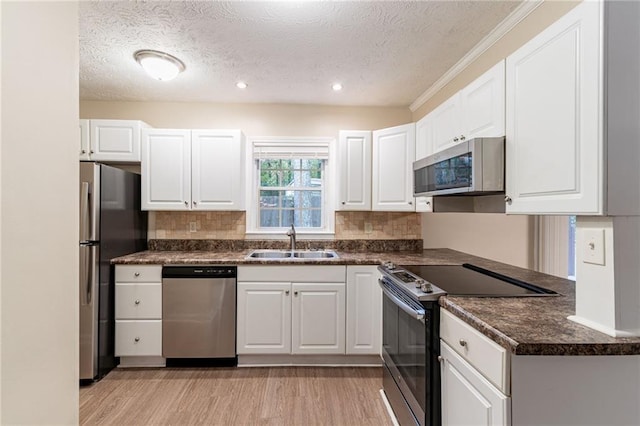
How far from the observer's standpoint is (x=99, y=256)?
2.45m

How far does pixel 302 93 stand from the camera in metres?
2.99

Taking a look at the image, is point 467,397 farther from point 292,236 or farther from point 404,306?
point 292,236

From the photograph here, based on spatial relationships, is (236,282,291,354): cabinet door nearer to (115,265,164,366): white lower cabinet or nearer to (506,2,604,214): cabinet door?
(115,265,164,366): white lower cabinet

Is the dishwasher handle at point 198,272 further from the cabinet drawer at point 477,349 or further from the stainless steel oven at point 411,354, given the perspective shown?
the cabinet drawer at point 477,349

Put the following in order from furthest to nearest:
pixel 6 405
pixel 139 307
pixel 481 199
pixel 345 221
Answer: pixel 345 221 → pixel 139 307 → pixel 481 199 → pixel 6 405

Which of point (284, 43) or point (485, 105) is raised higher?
point (284, 43)

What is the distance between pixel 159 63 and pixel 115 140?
1008 mm

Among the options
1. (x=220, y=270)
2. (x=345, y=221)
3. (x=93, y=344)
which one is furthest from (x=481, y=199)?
(x=93, y=344)

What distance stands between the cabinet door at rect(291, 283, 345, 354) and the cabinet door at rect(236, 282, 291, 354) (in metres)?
0.07

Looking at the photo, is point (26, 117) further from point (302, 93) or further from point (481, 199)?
point (302, 93)

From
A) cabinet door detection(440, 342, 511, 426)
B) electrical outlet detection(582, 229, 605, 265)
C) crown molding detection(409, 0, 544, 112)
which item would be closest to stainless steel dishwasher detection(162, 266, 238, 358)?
cabinet door detection(440, 342, 511, 426)

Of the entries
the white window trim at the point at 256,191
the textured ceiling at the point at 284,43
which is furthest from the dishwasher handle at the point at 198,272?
the textured ceiling at the point at 284,43

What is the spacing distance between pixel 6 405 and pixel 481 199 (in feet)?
7.12

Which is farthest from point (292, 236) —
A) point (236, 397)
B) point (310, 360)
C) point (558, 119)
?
point (558, 119)
